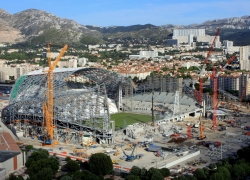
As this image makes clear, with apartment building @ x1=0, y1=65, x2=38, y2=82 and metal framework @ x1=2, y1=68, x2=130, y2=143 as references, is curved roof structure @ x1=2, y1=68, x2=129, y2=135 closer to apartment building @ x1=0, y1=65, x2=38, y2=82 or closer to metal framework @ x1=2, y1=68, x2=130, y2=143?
metal framework @ x1=2, y1=68, x2=130, y2=143

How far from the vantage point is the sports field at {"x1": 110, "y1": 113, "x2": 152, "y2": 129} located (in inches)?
980

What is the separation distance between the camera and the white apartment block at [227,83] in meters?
37.5

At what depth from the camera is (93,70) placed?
2552 cm

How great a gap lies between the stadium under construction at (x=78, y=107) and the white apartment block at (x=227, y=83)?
9.70 metres

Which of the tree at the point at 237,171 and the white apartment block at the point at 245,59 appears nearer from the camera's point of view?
the tree at the point at 237,171

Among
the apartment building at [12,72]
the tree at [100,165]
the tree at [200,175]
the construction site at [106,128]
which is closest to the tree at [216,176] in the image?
the tree at [200,175]

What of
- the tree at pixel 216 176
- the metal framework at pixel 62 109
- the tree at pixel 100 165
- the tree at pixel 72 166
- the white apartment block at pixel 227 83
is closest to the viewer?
the tree at pixel 216 176

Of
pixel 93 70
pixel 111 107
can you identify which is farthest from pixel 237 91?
pixel 93 70

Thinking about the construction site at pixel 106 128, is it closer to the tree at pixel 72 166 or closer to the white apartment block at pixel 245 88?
the tree at pixel 72 166

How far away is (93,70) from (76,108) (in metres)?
4.53

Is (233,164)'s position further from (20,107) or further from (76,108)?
(20,107)

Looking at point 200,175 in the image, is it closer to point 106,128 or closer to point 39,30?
point 106,128

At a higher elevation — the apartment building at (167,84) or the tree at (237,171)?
the apartment building at (167,84)

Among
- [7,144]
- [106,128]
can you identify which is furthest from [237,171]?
[7,144]
